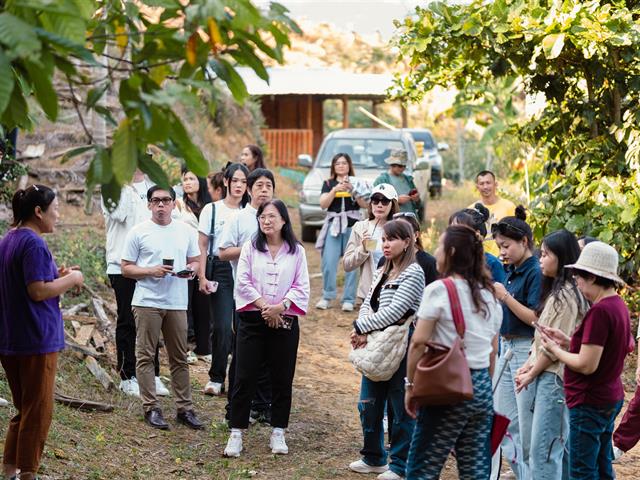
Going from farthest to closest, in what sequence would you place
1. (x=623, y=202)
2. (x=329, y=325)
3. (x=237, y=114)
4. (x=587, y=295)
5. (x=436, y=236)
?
(x=237, y=114), (x=436, y=236), (x=329, y=325), (x=623, y=202), (x=587, y=295)

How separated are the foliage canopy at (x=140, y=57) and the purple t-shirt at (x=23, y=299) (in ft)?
5.58

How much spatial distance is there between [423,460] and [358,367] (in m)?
1.79

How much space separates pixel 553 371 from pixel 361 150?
12.1 meters

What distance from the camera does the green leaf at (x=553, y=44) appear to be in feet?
29.6

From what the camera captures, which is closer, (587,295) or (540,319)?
(587,295)

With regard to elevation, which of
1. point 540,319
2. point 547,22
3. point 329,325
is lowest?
point 329,325

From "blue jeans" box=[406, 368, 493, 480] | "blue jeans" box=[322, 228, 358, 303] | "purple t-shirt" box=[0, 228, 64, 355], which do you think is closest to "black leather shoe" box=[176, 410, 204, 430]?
"purple t-shirt" box=[0, 228, 64, 355]

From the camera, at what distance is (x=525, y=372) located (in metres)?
5.93

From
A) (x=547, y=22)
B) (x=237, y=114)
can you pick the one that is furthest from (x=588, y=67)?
(x=237, y=114)

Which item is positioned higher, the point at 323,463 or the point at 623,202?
the point at 623,202

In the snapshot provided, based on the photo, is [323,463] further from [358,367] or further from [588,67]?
[588,67]

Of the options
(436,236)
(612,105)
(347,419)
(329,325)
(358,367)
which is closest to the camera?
(358,367)

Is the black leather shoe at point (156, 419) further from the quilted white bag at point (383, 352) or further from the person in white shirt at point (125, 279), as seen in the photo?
the quilted white bag at point (383, 352)

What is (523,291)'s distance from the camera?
6.39 metres
